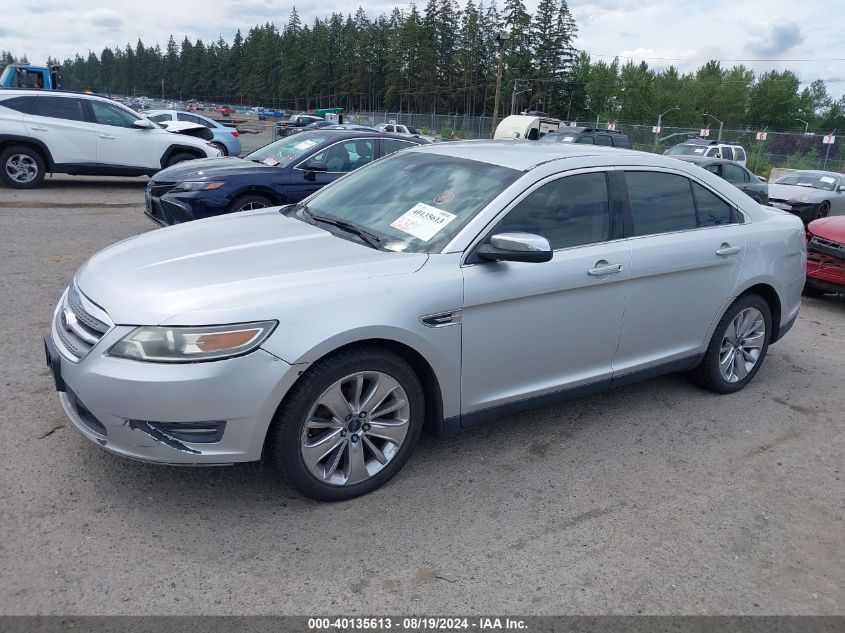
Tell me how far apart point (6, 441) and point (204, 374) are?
5.16 feet

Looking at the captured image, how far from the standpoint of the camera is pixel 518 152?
4277 mm

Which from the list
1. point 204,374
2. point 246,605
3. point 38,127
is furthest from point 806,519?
point 38,127

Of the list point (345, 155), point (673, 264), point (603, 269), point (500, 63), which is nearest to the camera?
point (603, 269)

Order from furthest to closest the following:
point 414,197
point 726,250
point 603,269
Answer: point 726,250
point 414,197
point 603,269

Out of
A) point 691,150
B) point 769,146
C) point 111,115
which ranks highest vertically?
point 769,146

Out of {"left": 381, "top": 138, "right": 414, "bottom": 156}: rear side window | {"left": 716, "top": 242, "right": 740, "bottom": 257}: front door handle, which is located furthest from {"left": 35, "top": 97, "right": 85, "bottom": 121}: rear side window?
{"left": 716, "top": 242, "right": 740, "bottom": 257}: front door handle

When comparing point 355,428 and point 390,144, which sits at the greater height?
point 390,144

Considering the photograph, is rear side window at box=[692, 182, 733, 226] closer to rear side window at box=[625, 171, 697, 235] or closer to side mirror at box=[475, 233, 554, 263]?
rear side window at box=[625, 171, 697, 235]

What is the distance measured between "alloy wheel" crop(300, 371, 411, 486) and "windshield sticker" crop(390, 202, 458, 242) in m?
0.86

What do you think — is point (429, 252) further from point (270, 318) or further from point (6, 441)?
point (6, 441)

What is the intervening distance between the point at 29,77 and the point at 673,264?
32.0m

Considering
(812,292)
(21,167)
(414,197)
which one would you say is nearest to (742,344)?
(414,197)

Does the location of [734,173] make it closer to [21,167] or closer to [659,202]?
[659,202]

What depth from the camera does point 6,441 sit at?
11.9ft
